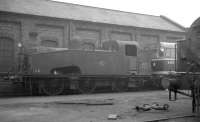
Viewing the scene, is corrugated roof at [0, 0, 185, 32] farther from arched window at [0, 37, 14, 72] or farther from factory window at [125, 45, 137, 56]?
factory window at [125, 45, 137, 56]

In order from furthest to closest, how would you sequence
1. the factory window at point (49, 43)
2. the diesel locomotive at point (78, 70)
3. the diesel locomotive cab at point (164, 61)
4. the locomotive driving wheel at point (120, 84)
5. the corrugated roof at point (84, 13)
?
the factory window at point (49, 43) < the corrugated roof at point (84, 13) < the diesel locomotive cab at point (164, 61) < the locomotive driving wheel at point (120, 84) < the diesel locomotive at point (78, 70)

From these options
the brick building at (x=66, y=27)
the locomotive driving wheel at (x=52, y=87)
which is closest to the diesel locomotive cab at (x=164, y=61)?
the brick building at (x=66, y=27)

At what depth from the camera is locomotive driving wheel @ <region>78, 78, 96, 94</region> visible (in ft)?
47.2

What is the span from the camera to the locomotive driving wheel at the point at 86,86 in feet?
47.2

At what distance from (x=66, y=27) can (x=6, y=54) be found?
504cm

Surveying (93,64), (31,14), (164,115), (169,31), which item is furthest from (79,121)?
(169,31)

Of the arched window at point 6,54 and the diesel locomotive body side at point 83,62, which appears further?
the arched window at point 6,54

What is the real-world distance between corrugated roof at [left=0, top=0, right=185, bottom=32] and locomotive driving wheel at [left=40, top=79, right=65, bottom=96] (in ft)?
26.5

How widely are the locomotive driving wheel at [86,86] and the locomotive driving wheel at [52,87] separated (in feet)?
3.39

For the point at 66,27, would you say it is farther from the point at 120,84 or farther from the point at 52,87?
the point at 52,87

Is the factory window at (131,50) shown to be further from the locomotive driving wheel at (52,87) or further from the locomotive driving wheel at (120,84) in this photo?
the locomotive driving wheel at (52,87)

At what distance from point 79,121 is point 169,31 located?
73.0 ft

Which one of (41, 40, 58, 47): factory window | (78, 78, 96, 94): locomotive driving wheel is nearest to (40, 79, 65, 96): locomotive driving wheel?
(78, 78, 96, 94): locomotive driving wheel

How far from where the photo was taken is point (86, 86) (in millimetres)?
14602
